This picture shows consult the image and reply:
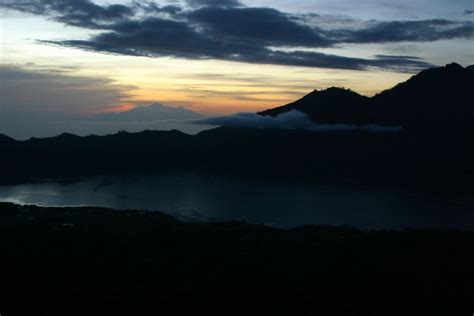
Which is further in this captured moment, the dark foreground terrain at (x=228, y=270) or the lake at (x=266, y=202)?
the lake at (x=266, y=202)

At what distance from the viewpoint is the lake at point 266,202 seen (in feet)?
446

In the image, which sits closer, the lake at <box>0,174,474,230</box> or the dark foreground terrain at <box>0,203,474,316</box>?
the dark foreground terrain at <box>0,203,474,316</box>

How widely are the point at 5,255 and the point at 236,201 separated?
84.8 meters

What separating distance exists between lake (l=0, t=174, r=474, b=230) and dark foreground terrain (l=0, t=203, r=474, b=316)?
23390 millimetres

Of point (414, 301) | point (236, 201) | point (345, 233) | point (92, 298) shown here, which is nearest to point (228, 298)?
point (92, 298)

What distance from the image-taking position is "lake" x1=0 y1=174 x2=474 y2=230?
136m

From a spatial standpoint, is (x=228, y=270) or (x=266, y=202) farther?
(x=266, y=202)

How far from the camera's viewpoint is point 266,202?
6294 inches

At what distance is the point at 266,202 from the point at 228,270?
8229 cm

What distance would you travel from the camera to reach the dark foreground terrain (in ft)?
205

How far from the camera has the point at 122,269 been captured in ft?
258

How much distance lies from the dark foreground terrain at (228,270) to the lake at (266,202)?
23390 millimetres

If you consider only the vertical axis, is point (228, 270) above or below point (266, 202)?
above

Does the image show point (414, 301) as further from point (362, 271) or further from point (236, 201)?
point (236, 201)
